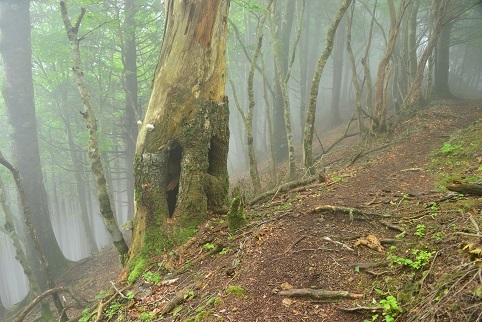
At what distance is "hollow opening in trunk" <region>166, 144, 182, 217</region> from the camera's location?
4979 millimetres

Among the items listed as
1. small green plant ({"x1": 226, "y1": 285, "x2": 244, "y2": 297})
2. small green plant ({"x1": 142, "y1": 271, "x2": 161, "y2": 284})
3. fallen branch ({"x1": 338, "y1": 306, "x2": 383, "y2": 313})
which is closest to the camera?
fallen branch ({"x1": 338, "y1": 306, "x2": 383, "y2": 313})

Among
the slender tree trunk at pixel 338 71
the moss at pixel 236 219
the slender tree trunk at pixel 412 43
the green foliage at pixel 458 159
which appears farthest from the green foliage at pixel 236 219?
the slender tree trunk at pixel 338 71

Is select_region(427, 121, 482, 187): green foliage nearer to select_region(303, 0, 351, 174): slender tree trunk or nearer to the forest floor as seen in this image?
the forest floor

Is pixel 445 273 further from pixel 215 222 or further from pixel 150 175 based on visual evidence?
pixel 150 175

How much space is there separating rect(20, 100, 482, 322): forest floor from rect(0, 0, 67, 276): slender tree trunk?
8.01 m

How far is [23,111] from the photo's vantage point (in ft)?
35.3

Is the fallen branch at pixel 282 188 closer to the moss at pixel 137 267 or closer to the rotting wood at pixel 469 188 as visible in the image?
the moss at pixel 137 267

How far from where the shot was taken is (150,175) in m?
4.73

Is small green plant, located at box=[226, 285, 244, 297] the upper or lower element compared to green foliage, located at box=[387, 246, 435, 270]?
lower

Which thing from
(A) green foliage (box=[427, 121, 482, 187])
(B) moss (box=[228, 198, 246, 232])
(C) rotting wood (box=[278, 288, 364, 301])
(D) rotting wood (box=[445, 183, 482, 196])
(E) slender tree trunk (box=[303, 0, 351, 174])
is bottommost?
(C) rotting wood (box=[278, 288, 364, 301])

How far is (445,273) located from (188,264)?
2839mm

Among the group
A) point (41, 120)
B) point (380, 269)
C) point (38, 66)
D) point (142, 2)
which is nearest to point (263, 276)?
point (380, 269)

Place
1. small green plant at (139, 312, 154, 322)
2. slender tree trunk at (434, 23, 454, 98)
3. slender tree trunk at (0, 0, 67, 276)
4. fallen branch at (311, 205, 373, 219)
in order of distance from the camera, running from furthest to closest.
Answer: slender tree trunk at (434, 23, 454, 98) < slender tree trunk at (0, 0, 67, 276) < fallen branch at (311, 205, 373, 219) < small green plant at (139, 312, 154, 322)

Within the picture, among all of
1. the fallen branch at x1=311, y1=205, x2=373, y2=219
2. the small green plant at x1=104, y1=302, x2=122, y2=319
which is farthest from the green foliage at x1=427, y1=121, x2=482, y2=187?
the small green plant at x1=104, y1=302, x2=122, y2=319
